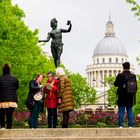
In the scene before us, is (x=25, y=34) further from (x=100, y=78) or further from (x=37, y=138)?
(x=100, y=78)

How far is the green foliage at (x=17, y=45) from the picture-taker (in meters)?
38.2

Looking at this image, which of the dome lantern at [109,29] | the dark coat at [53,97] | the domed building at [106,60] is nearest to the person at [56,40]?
the dark coat at [53,97]

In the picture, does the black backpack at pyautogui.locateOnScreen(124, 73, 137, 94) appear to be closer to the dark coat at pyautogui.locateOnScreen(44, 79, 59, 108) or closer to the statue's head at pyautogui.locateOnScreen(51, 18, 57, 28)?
the dark coat at pyautogui.locateOnScreen(44, 79, 59, 108)

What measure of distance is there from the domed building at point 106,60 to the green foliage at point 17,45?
396 feet

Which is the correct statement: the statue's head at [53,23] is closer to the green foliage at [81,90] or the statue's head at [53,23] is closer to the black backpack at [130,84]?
the black backpack at [130,84]

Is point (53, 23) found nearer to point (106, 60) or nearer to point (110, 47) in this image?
point (106, 60)

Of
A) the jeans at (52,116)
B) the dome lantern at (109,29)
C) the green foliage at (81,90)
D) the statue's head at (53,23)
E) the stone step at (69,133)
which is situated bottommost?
the stone step at (69,133)

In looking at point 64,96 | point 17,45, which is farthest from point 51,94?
point 17,45

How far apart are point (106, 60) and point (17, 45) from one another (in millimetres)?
137611

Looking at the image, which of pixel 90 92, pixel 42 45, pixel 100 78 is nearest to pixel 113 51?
pixel 100 78

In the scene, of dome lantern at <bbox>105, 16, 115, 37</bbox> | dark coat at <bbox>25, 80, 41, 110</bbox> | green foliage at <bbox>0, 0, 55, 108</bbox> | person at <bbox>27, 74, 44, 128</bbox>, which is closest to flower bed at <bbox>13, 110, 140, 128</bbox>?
person at <bbox>27, 74, 44, 128</bbox>

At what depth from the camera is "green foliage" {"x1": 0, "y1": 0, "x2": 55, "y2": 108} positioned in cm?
3825

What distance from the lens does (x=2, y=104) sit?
17.9m

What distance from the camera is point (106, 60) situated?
577 feet
